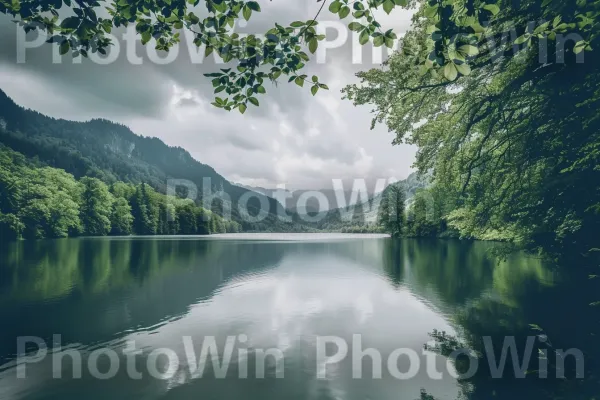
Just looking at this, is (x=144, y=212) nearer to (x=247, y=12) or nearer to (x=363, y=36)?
(x=247, y=12)

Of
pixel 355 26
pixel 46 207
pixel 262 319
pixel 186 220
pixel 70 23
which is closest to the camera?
pixel 70 23

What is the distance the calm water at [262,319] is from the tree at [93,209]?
8372 cm

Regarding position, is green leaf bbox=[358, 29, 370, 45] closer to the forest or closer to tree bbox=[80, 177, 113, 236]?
the forest

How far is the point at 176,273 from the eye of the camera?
107 feet

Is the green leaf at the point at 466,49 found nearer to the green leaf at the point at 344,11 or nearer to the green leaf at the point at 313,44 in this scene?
the green leaf at the point at 344,11

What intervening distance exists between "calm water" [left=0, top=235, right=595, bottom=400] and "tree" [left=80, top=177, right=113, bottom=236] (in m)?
83.7

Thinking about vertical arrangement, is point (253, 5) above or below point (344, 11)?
above

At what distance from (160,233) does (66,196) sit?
168ft

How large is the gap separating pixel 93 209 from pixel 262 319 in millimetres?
111521

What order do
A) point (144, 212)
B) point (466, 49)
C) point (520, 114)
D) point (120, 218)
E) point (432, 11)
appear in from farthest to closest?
point (144, 212), point (120, 218), point (520, 114), point (432, 11), point (466, 49)

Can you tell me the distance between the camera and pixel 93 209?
107 metres

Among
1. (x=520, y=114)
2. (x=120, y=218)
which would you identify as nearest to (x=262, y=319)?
(x=520, y=114)

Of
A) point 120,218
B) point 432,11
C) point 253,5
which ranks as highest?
point 253,5

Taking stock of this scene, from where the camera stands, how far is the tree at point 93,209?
106 m
